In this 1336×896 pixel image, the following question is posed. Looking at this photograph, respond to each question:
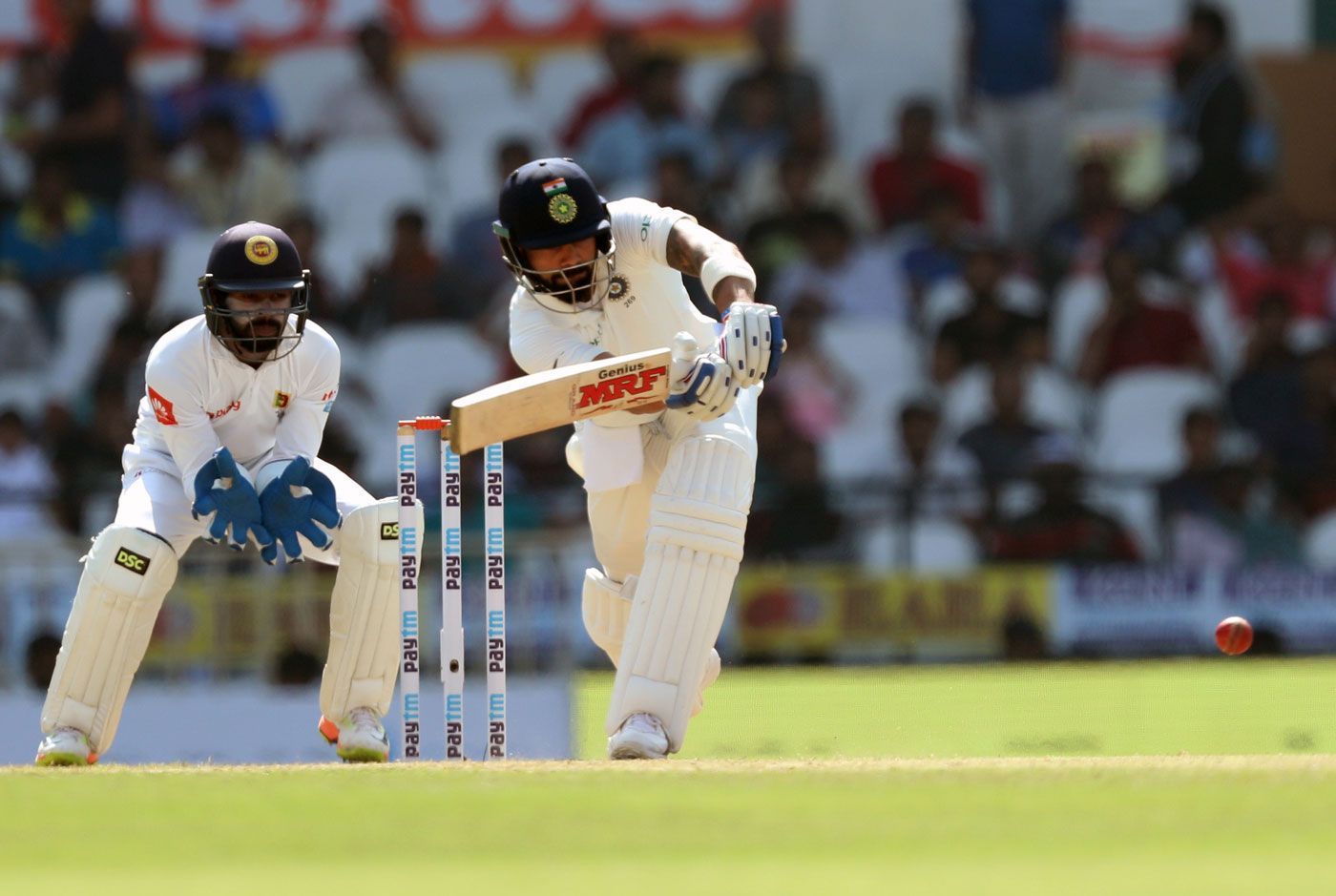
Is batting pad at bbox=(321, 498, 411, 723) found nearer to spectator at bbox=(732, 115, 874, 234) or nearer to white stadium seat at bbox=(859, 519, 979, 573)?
white stadium seat at bbox=(859, 519, 979, 573)

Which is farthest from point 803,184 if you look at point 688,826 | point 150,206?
point 688,826

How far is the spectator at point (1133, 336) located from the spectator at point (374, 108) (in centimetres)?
382

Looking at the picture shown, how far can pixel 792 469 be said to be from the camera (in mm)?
10320

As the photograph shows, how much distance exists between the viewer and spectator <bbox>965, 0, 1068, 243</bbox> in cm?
1177

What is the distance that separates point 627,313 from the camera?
208 inches

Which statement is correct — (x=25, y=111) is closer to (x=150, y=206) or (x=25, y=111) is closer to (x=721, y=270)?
(x=150, y=206)

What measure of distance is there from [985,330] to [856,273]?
0.84 meters

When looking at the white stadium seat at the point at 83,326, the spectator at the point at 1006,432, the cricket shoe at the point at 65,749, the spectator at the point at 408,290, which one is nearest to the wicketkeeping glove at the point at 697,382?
the cricket shoe at the point at 65,749

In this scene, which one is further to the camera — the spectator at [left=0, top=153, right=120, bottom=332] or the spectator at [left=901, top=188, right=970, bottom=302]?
the spectator at [left=0, top=153, right=120, bottom=332]

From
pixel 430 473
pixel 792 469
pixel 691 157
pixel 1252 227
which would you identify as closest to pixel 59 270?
pixel 430 473

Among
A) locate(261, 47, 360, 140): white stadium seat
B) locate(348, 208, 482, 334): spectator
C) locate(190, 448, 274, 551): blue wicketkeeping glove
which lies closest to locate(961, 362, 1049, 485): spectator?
locate(348, 208, 482, 334): spectator

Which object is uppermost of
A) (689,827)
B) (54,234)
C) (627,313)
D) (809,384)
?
(54,234)

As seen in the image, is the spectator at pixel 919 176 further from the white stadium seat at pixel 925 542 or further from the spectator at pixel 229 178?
the spectator at pixel 229 178

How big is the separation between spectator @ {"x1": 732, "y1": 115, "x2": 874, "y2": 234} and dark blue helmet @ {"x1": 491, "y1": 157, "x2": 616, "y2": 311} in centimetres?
633
